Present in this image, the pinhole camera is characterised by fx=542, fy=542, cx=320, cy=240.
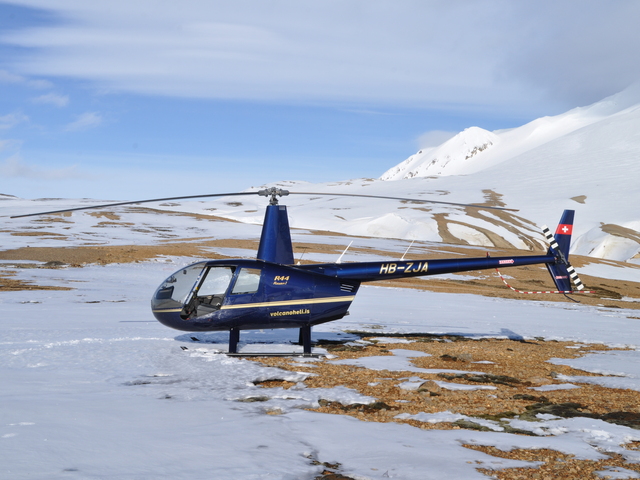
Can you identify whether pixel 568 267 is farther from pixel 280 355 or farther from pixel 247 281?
pixel 247 281

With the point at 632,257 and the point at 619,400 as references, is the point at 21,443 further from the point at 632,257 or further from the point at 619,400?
the point at 632,257

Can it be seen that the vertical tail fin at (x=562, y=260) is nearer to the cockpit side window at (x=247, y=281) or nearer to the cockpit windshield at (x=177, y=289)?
the cockpit side window at (x=247, y=281)

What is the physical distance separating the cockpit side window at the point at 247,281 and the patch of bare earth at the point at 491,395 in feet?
5.37

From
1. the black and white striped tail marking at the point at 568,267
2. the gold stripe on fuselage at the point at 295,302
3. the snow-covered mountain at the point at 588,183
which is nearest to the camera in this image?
the gold stripe on fuselage at the point at 295,302

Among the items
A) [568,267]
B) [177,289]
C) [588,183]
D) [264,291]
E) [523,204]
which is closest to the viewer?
[177,289]

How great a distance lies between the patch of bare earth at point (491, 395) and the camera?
693 cm

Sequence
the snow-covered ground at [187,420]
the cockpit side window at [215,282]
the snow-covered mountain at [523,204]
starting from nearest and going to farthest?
1. the snow-covered ground at [187,420]
2. the cockpit side window at [215,282]
3. the snow-covered mountain at [523,204]

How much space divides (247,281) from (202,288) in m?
1.07

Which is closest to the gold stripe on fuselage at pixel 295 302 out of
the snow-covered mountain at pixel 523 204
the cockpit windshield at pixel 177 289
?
the cockpit windshield at pixel 177 289

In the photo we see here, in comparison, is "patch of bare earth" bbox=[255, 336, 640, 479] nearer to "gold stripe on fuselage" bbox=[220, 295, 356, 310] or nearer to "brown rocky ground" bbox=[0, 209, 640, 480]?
"brown rocky ground" bbox=[0, 209, 640, 480]

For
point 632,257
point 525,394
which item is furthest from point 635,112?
point 525,394

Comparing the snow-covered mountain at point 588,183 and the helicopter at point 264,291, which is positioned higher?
the snow-covered mountain at point 588,183

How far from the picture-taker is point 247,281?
1251cm

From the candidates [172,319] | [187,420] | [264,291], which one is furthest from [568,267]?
[187,420]
